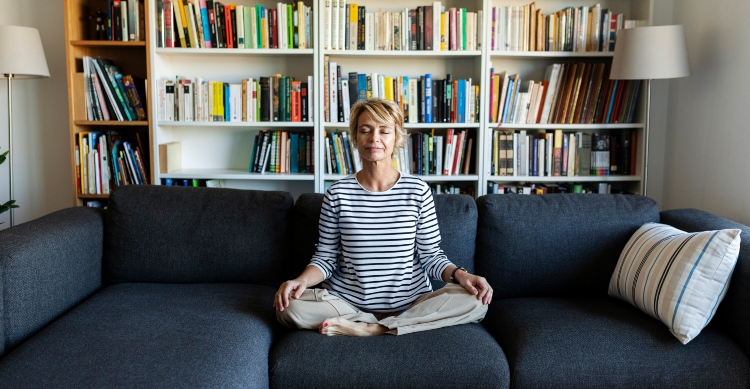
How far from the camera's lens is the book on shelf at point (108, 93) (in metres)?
3.52

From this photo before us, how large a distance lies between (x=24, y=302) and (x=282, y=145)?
189 cm

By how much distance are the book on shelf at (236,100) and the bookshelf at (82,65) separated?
131 mm

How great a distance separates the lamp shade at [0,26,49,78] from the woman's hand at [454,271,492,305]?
240 centimetres

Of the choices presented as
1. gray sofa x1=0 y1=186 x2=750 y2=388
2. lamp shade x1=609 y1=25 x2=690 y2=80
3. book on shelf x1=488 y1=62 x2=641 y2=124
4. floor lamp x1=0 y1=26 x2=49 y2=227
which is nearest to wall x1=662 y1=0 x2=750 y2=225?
lamp shade x1=609 y1=25 x2=690 y2=80

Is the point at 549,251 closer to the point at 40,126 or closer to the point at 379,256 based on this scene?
the point at 379,256

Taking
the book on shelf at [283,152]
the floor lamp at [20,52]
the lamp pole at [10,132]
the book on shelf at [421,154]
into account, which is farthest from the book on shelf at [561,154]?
the lamp pole at [10,132]

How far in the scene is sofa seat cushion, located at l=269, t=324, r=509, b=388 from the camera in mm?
1772

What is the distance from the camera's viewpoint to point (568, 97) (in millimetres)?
3639

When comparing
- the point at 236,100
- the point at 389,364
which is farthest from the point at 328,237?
the point at 236,100

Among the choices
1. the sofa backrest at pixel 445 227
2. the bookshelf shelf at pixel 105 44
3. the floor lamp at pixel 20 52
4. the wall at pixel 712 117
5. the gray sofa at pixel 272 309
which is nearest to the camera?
the gray sofa at pixel 272 309

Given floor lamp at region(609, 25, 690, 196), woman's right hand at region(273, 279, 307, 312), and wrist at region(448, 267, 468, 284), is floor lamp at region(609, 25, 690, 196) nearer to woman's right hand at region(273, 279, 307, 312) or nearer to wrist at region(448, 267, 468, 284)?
wrist at region(448, 267, 468, 284)

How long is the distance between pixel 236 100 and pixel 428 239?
181 centimetres

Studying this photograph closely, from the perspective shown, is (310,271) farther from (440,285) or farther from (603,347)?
(603,347)

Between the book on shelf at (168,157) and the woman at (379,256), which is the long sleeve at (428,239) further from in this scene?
the book on shelf at (168,157)
